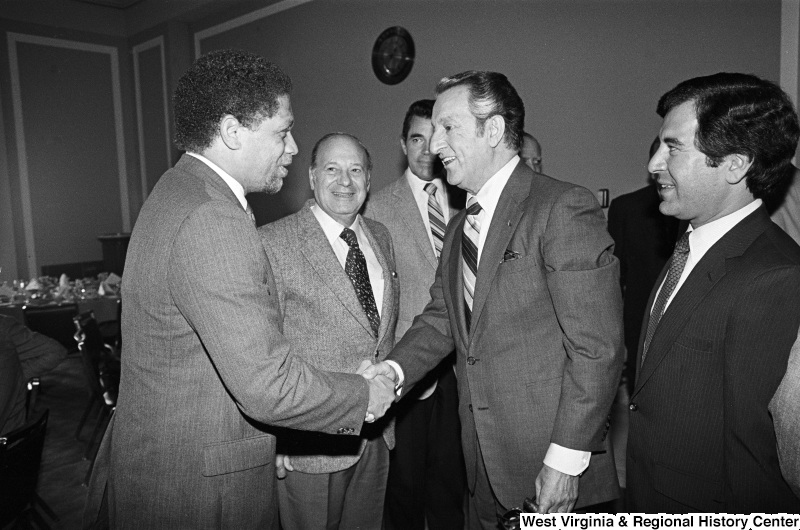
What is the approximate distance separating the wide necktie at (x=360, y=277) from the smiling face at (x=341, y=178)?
83 mm

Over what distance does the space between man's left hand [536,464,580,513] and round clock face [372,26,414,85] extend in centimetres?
551

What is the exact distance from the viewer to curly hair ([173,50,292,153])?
1.58 meters

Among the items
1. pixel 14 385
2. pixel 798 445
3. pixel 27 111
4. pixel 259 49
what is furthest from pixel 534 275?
pixel 27 111

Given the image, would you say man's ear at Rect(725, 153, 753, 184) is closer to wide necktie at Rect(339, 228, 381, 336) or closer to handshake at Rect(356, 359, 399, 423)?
handshake at Rect(356, 359, 399, 423)

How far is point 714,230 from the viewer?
62.1 inches

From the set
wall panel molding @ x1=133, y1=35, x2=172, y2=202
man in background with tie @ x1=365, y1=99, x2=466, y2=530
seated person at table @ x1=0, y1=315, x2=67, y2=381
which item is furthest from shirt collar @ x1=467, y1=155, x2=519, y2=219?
wall panel molding @ x1=133, y1=35, x2=172, y2=202

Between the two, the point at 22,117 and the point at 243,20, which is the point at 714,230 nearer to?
the point at 243,20

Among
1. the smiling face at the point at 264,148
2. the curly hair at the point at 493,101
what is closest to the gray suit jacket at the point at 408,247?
the curly hair at the point at 493,101

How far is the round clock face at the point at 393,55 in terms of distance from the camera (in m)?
6.45

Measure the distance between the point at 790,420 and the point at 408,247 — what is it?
1924mm

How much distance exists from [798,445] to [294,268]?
5.34 ft

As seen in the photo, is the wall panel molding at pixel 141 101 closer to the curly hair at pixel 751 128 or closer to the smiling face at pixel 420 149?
the smiling face at pixel 420 149

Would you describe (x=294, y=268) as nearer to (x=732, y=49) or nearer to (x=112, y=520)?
(x=112, y=520)

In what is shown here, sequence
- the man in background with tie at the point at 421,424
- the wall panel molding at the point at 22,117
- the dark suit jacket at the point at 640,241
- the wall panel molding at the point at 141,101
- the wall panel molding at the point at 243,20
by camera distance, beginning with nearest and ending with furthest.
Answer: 1. the man in background with tie at the point at 421,424
2. the dark suit jacket at the point at 640,241
3. the wall panel molding at the point at 243,20
4. the wall panel molding at the point at 22,117
5. the wall panel molding at the point at 141,101
